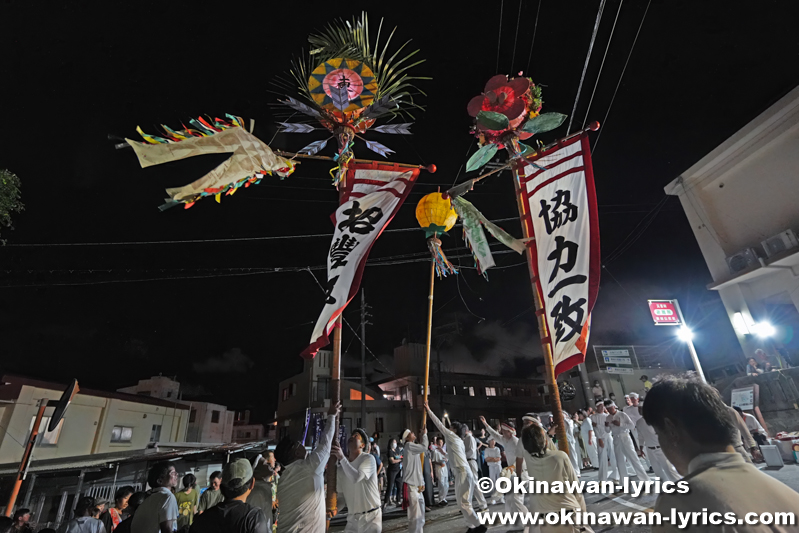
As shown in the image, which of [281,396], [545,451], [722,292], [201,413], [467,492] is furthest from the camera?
[281,396]

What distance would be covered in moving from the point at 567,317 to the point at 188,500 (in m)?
7.51

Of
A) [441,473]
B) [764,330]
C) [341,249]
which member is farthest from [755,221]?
[341,249]

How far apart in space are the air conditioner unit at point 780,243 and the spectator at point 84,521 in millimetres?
24826

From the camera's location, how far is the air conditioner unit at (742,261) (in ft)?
59.9

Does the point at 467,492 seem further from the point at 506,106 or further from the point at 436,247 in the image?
the point at 506,106

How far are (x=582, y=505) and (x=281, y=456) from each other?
3901 mm

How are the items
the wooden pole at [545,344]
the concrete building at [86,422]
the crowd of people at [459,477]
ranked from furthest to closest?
the concrete building at [86,422] < the wooden pole at [545,344] < the crowd of people at [459,477]

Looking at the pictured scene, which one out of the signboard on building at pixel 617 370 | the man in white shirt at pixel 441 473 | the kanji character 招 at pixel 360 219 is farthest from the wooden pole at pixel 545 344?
the signboard on building at pixel 617 370

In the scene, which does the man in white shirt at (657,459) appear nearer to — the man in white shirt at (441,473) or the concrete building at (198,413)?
the man in white shirt at (441,473)

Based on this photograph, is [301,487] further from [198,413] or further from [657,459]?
[198,413]

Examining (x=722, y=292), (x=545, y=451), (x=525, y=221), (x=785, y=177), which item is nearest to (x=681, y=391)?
(x=545, y=451)

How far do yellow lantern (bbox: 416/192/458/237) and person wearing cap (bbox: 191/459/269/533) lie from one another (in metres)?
6.56

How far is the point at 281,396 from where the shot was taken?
42219mm

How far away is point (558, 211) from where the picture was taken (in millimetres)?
6371
